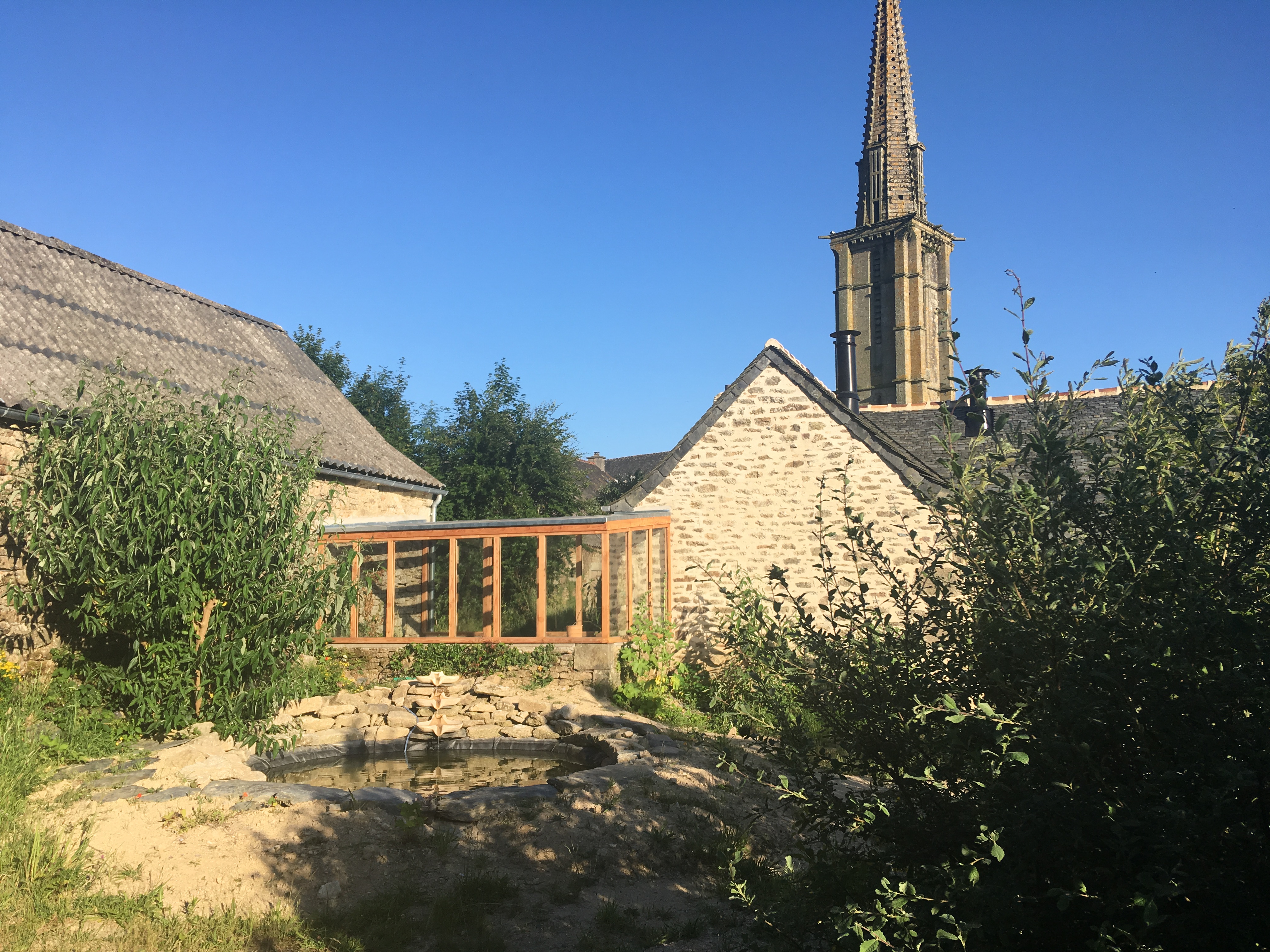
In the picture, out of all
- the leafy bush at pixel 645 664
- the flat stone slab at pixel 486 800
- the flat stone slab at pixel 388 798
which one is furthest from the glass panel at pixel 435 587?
the flat stone slab at pixel 486 800

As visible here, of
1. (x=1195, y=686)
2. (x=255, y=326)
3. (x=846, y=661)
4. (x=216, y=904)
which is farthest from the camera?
(x=255, y=326)

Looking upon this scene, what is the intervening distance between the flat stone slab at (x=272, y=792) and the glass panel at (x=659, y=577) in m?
5.77

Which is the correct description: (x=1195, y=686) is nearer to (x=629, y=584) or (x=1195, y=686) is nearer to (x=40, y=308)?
(x=629, y=584)

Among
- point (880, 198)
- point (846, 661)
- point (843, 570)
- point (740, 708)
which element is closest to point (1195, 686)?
point (846, 661)

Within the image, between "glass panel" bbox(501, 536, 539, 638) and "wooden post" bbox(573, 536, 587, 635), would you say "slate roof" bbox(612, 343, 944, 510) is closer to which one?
"wooden post" bbox(573, 536, 587, 635)

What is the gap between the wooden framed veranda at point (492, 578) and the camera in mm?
10688

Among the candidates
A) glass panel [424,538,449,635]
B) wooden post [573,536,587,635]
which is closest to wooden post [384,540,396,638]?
glass panel [424,538,449,635]

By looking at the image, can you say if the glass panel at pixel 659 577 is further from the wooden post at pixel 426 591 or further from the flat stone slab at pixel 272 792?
the flat stone slab at pixel 272 792

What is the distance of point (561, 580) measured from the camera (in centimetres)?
1812

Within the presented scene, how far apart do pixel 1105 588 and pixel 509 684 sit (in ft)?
28.4

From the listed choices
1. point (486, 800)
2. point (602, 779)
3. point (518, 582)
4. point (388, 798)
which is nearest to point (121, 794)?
point (388, 798)

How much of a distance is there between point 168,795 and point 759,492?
7702 millimetres

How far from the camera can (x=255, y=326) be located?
15648mm

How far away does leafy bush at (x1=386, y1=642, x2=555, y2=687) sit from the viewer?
410 inches
